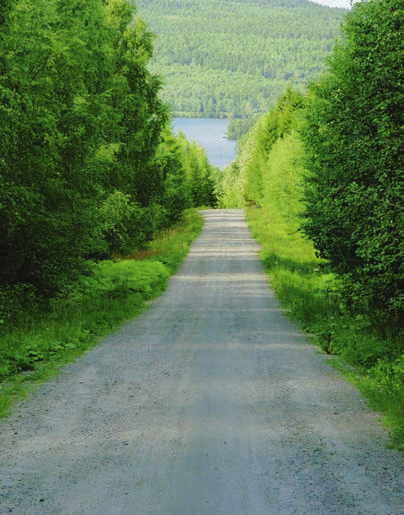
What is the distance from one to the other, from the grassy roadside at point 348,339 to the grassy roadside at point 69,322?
486 cm

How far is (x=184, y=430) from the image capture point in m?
6.52

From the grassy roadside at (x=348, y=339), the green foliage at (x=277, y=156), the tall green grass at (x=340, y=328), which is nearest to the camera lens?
the grassy roadside at (x=348, y=339)

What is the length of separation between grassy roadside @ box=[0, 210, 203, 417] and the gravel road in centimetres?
49

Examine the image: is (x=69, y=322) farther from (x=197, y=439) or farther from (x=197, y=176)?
(x=197, y=176)

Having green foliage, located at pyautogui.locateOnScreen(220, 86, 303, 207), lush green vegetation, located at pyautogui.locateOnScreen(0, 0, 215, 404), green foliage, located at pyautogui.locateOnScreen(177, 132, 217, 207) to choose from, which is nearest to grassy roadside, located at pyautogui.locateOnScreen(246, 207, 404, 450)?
lush green vegetation, located at pyautogui.locateOnScreen(0, 0, 215, 404)

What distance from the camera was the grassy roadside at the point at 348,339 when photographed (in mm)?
7761

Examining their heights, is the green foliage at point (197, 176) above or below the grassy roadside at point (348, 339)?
above

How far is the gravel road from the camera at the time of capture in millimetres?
4848

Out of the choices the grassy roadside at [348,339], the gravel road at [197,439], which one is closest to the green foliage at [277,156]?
the grassy roadside at [348,339]

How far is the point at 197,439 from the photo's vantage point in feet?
20.5

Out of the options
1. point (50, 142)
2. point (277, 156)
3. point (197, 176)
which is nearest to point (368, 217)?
point (50, 142)

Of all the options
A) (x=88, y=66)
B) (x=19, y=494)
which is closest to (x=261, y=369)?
(x=19, y=494)

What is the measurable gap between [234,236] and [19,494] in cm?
3954

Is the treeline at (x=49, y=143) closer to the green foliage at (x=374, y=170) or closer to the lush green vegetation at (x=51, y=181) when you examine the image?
the lush green vegetation at (x=51, y=181)
